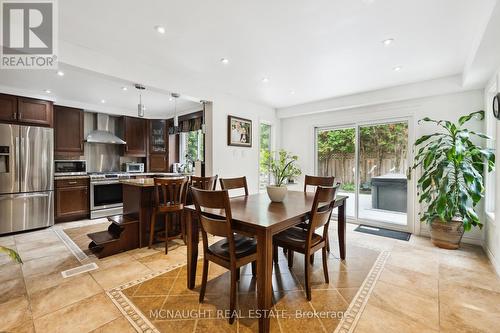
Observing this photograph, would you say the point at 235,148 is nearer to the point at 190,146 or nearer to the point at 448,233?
the point at 190,146

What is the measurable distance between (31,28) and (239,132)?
3.02 metres

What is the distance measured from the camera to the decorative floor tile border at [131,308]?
5.41ft

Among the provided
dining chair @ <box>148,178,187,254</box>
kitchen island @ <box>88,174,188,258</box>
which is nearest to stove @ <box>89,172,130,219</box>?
kitchen island @ <box>88,174,188,258</box>

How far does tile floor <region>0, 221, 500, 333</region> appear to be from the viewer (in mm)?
1693

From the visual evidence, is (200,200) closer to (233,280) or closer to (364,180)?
(233,280)

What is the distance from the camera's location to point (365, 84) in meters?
3.75

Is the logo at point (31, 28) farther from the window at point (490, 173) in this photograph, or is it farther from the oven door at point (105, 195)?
the window at point (490, 173)

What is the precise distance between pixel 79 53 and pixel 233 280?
9.46 feet

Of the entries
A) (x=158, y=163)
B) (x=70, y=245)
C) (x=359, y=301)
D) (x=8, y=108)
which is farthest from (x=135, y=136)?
(x=359, y=301)

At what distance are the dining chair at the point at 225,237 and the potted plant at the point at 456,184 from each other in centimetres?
284

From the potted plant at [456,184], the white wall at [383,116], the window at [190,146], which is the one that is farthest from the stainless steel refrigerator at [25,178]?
the potted plant at [456,184]

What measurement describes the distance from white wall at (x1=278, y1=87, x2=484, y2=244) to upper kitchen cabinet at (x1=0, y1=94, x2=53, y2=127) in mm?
4584

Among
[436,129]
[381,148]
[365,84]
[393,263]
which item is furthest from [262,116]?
[393,263]

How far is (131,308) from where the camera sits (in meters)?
1.86
